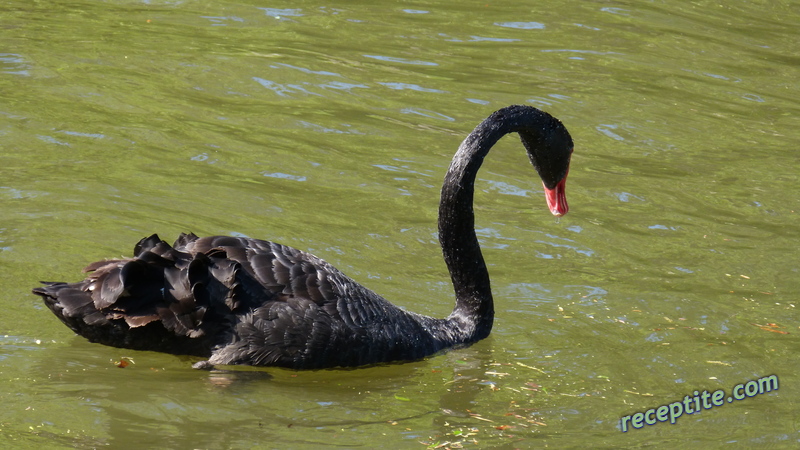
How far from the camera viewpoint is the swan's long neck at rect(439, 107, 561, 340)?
643 centimetres

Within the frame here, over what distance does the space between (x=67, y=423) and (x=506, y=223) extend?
3.94 metres

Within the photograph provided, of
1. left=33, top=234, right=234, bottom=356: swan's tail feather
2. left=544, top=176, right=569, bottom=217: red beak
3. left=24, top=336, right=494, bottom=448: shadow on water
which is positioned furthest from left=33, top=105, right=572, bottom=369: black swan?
left=544, top=176, right=569, bottom=217: red beak

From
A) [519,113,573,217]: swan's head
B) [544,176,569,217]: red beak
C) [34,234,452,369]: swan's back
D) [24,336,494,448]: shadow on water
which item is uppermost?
[519,113,573,217]: swan's head

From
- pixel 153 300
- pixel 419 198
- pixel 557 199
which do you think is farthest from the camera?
pixel 419 198

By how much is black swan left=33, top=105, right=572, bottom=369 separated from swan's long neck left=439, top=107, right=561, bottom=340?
0.5 inches

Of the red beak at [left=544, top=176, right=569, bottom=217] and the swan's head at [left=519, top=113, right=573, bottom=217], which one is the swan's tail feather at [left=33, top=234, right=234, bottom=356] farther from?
the red beak at [left=544, top=176, right=569, bottom=217]

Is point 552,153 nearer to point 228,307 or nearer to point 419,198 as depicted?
point 419,198

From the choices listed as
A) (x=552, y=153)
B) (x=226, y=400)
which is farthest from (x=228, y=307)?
(x=552, y=153)

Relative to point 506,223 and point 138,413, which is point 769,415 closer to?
point 506,223

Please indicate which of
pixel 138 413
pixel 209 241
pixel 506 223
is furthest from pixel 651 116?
pixel 138 413

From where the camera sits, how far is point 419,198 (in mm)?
8352

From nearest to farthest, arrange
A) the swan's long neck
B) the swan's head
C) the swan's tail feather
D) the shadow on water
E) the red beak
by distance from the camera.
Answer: the shadow on water → the swan's tail feather → the swan's long neck → the swan's head → the red beak

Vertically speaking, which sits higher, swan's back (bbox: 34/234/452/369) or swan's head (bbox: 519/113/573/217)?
swan's head (bbox: 519/113/573/217)

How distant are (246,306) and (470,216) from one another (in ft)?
5.18
